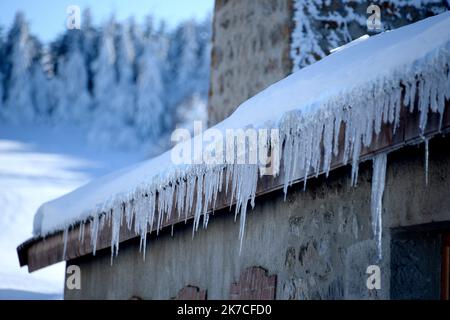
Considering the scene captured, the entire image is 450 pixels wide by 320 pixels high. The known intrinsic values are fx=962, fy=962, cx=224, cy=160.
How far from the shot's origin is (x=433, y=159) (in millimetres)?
4047

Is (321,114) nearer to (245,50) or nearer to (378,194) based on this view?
(378,194)

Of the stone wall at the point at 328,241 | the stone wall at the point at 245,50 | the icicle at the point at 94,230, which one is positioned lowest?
the stone wall at the point at 328,241

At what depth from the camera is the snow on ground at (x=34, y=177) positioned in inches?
696

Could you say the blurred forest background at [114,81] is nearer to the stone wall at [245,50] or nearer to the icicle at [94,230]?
the stone wall at [245,50]

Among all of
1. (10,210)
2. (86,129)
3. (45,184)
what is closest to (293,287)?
(10,210)

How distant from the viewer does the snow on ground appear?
1767 cm

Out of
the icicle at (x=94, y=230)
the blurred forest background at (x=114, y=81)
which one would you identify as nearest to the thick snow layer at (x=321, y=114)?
the icicle at (x=94, y=230)

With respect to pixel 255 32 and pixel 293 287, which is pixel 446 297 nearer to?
pixel 293 287

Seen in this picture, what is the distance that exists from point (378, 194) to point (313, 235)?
0.65 meters

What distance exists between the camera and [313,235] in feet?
15.9

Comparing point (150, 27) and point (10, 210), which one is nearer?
point (10, 210)

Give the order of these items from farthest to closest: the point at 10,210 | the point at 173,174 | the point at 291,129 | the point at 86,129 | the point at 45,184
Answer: the point at 86,129 < the point at 45,184 < the point at 10,210 < the point at 173,174 < the point at 291,129

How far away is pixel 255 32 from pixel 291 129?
4932mm
